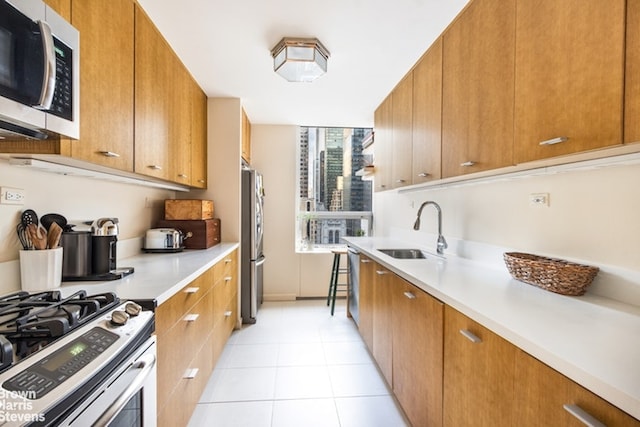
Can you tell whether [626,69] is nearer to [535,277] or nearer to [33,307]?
[535,277]

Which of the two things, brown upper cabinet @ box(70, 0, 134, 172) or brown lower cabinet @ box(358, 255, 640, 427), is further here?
brown upper cabinet @ box(70, 0, 134, 172)

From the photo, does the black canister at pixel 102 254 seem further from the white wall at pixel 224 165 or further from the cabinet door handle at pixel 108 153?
the white wall at pixel 224 165

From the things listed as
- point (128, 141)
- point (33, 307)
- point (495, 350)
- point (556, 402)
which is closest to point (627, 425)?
point (556, 402)

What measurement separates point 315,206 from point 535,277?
3.21 m

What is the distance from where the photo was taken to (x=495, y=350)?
0.95m

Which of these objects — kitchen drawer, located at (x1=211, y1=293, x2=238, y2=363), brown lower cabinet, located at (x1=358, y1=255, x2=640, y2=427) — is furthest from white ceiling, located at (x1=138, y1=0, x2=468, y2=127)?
kitchen drawer, located at (x1=211, y1=293, x2=238, y2=363)

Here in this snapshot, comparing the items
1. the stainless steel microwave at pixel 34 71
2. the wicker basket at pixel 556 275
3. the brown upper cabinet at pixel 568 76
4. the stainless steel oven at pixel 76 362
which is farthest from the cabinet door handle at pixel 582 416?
the stainless steel microwave at pixel 34 71

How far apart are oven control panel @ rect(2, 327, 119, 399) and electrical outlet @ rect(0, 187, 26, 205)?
842 millimetres

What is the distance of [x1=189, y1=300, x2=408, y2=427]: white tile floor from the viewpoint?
1.78 meters

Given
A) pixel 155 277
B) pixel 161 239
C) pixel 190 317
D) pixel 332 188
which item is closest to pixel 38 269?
pixel 155 277

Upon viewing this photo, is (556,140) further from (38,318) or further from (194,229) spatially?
(194,229)

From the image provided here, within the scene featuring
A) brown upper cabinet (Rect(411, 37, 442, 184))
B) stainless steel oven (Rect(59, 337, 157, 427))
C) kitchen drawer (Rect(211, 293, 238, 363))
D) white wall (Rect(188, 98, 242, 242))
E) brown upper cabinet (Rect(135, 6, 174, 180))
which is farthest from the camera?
white wall (Rect(188, 98, 242, 242))

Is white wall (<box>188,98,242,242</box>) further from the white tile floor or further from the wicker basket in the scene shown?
the wicker basket

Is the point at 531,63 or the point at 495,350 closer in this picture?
the point at 495,350
